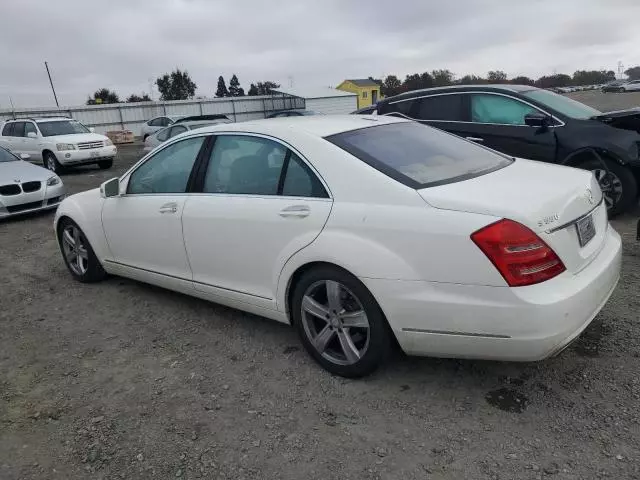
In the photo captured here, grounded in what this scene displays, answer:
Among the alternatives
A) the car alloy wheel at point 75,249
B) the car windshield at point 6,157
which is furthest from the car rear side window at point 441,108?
the car windshield at point 6,157

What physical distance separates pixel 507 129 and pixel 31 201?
7.62 m

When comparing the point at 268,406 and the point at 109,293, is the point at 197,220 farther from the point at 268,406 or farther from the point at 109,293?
the point at 109,293

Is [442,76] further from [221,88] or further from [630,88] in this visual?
[221,88]

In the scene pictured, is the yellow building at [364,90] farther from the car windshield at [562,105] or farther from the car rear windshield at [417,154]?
the car rear windshield at [417,154]

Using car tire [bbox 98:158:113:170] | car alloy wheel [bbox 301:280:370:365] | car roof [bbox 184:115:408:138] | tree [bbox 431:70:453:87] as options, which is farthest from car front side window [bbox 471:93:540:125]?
tree [bbox 431:70:453:87]

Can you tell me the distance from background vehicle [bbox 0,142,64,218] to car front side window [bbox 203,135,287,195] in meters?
6.42

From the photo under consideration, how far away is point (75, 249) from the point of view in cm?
511

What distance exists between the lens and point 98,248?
4.73m

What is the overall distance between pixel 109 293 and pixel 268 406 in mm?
2583

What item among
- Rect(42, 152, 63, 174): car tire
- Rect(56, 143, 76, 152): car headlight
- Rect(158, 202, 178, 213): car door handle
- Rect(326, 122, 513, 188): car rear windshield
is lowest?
Rect(42, 152, 63, 174): car tire

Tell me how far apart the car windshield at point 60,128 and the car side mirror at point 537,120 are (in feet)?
43.7

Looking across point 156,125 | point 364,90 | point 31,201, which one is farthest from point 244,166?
point 364,90

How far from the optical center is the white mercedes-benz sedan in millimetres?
2477

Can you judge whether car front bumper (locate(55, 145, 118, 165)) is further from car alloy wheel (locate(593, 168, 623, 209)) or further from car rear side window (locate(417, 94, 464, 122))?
car alloy wheel (locate(593, 168, 623, 209))
